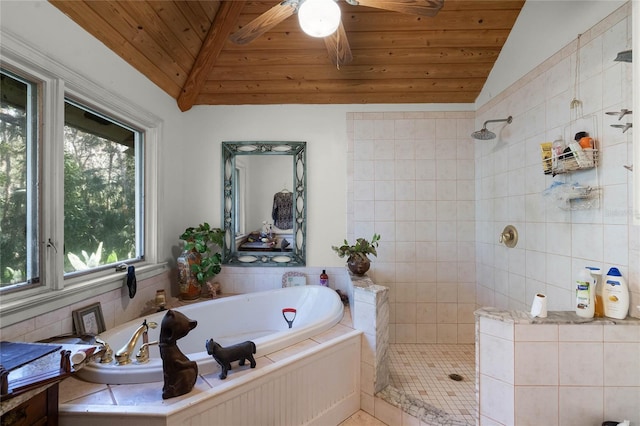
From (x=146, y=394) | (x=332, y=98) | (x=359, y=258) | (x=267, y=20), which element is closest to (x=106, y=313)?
(x=146, y=394)

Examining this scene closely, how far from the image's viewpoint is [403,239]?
245 centimetres

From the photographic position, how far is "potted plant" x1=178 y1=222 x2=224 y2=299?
217 centimetres

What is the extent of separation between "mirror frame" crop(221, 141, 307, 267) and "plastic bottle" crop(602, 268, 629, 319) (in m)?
1.94

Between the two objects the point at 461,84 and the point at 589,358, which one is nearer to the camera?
the point at 589,358

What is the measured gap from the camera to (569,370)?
1132mm

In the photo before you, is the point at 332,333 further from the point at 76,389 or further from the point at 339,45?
the point at 339,45

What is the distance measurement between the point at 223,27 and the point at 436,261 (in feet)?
8.63

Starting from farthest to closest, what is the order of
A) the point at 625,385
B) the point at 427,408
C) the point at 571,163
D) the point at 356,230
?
the point at 356,230 < the point at 427,408 < the point at 571,163 < the point at 625,385

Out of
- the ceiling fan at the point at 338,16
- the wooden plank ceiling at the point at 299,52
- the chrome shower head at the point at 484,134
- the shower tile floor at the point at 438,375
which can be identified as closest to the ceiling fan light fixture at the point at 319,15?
the ceiling fan at the point at 338,16

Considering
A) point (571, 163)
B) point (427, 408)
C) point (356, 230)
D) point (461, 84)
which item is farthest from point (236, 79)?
point (427, 408)

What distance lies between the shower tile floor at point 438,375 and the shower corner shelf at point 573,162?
57.3 inches

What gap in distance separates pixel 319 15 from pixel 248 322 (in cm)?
212

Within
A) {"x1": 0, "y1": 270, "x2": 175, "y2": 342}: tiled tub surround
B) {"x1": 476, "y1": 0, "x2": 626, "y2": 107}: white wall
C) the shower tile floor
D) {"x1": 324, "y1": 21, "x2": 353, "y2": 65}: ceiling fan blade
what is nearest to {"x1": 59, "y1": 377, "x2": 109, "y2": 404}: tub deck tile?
{"x1": 0, "y1": 270, "x2": 175, "y2": 342}: tiled tub surround

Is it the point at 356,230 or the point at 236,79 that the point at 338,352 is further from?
the point at 236,79
